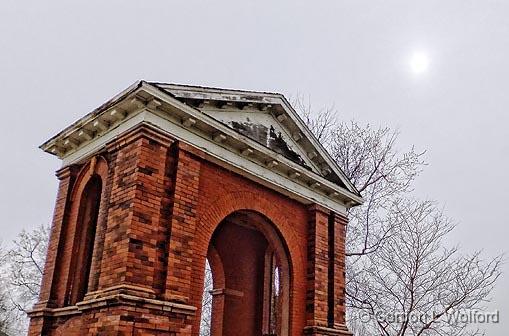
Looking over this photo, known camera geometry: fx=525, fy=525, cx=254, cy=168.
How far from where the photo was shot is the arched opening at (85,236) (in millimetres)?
8789

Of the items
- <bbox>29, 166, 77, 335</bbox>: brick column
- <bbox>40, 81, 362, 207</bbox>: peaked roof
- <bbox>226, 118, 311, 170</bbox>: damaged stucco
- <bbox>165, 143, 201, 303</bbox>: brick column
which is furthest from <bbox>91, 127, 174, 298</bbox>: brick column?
<bbox>226, 118, 311, 170</bbox>: damaged stucco

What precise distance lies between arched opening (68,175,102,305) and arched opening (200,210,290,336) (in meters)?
3.31

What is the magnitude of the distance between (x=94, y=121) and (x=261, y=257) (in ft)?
18.9

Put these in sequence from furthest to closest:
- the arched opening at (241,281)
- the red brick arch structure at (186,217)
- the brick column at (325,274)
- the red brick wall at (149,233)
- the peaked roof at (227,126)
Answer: the arched opening at (241,281) < the brick column at (325,274) < the peaked roof at (227,126) < the red brick arch structure at (186,217) < the red brick wall at (149,233)

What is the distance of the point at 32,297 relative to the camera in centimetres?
2909

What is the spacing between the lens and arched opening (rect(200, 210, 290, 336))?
12031mm

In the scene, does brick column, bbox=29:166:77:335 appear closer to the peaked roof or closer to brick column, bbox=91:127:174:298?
the peaked roof

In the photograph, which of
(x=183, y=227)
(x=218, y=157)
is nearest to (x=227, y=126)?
(x=218, y=157)

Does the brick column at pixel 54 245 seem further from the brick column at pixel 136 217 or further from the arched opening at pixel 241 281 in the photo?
the arched opening at pixel 241 281

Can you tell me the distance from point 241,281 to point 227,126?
188 inches

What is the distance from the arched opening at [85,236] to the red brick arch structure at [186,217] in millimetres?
20

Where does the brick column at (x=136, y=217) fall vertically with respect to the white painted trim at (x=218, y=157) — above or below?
below

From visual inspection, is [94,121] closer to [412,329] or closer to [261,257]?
[261,257]

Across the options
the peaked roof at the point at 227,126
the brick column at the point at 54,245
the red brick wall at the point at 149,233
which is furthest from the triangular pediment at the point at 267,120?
the brick column at the point at 54,245
